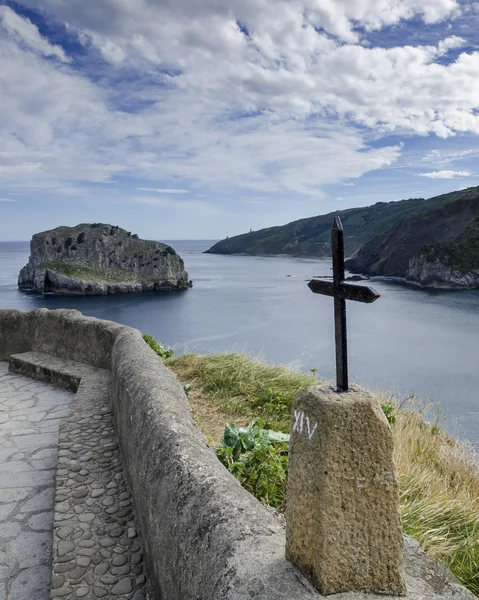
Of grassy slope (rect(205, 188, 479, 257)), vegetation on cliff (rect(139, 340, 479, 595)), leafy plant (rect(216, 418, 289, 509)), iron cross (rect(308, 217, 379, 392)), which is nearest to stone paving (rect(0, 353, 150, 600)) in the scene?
leafy plant (rect(216, 418, 289, 509))

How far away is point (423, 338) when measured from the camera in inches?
1582

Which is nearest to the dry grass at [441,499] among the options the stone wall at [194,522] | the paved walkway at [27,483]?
the stone wall at [194,522]

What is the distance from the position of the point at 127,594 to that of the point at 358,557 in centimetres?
161

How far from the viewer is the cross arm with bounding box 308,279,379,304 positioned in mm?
1779

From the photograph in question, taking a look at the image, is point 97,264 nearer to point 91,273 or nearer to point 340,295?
point 91,273

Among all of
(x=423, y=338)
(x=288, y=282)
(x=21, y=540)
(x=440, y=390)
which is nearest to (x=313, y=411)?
(x=21, y=540)

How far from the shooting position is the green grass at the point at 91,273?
7425cm

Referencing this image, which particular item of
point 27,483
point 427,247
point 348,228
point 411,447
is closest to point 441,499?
point 411,447

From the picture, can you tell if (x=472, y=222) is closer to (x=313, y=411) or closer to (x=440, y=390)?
(x=440, y=390)

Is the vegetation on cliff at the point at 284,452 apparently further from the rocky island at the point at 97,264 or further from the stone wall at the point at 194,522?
the rocky island at the point at 97,264

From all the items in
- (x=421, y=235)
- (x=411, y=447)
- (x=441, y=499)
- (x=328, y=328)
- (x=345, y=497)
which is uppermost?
(x=421, y=235)

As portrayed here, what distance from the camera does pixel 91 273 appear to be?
75625 mm

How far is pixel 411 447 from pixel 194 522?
4.06 meters

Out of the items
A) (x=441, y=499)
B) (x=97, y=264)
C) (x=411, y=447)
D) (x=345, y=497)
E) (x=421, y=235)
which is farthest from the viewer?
(x=421, y=235)
